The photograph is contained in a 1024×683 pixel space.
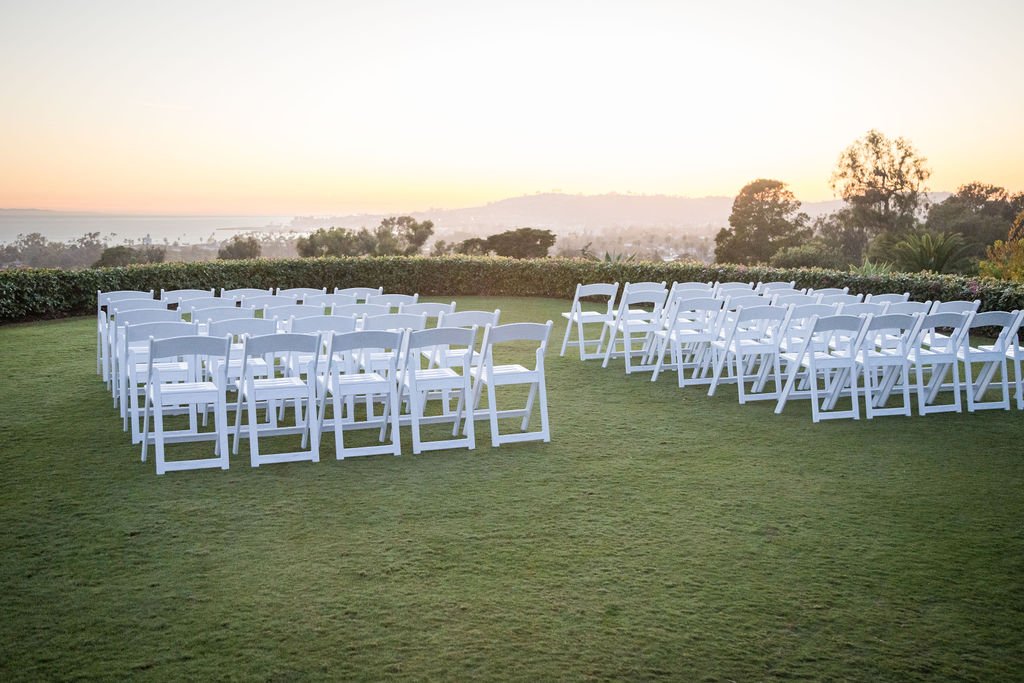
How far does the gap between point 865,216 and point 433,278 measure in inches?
1066

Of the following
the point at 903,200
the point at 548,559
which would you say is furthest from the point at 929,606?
the point at 903,200

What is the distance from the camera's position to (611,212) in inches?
1863

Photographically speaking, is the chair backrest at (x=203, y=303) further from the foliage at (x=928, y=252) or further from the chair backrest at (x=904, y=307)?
the foliage at (x=928, y=252)

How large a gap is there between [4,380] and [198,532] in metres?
5.82

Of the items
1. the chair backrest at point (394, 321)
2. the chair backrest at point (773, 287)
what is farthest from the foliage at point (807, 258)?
the chair backrest at point (394, 321)

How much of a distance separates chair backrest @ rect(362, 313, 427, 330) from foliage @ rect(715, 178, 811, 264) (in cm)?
3460

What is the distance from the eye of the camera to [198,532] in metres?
4.90

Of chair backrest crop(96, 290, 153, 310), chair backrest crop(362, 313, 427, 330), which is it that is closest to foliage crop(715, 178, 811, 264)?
chair backrest crop(96, 290, 153, 310)

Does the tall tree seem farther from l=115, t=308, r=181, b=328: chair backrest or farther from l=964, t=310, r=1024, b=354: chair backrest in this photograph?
l=115, t=308, r=181, b=328: chair backrest

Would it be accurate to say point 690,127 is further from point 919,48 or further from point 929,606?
point 929,606

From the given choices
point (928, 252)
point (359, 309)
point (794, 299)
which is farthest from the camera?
point (928, 252)

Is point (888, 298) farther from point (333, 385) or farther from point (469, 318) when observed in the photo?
point (333, 385)

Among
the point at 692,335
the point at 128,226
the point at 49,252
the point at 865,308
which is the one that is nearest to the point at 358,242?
the point at 128,226

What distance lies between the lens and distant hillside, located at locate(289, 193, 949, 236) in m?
40.0
